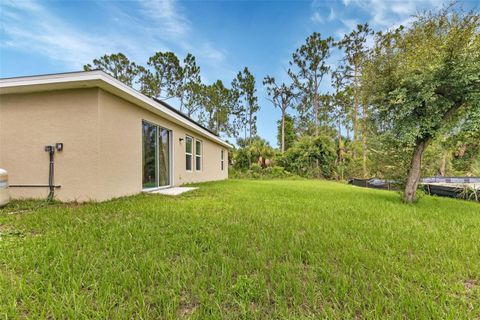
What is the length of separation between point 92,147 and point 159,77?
15812mm

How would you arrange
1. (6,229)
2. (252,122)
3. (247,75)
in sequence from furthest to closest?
(252,122) → (247,75) → (6,229)

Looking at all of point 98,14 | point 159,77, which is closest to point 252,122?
point 159,77

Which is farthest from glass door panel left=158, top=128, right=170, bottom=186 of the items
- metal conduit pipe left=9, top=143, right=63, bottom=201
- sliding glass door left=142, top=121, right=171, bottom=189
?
metal conduit pipe left=9, top=143, right=63, bottom=201

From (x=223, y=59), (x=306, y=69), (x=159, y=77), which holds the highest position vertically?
(x=306, y=69)

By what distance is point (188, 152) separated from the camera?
29.6 feet

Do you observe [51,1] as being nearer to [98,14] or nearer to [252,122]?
Answer: [98,14]

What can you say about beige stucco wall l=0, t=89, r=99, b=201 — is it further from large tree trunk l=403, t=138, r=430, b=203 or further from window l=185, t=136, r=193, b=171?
large tree trunk l=403, t=138, r=430, b=203

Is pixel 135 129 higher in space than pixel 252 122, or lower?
lower

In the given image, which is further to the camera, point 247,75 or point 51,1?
point 247,75

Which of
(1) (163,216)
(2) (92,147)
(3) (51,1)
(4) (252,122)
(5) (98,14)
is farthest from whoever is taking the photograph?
(4) (252,122)

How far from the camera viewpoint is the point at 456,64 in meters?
4.38


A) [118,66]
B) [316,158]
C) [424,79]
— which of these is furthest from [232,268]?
[118,66]

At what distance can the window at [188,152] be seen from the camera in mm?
8797

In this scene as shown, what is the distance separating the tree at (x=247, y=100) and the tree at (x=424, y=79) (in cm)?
1963
